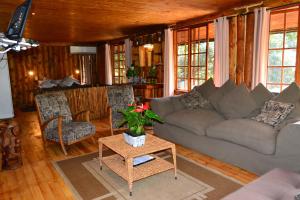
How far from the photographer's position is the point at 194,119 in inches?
148

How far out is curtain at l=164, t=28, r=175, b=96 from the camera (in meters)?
5.81

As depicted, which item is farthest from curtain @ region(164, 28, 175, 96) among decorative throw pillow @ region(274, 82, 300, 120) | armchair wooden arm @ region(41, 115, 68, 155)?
armchair wooden arm @ region(41, 115, 68, 155)

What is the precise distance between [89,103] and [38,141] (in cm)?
167

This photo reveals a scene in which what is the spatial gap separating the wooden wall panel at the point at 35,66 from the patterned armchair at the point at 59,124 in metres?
4.72

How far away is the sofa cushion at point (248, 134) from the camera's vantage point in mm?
2787

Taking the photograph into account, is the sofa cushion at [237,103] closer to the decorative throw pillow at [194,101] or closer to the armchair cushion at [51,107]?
the decorative throw pillow at [194,101]

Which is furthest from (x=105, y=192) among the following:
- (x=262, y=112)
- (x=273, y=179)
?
(x=262, y=112)

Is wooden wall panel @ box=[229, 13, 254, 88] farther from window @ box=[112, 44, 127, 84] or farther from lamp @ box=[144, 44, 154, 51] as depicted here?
window @ box=[112, 44, 127, 84]

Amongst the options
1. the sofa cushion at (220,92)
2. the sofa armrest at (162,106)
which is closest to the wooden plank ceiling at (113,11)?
the sofa cushion at (220,92)

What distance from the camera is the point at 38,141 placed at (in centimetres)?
446

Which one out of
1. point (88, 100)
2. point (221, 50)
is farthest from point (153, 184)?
point (88, 100)

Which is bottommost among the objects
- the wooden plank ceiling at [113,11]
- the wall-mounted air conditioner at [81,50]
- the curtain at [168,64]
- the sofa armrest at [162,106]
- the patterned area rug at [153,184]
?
the patterned area rug at [153,184]

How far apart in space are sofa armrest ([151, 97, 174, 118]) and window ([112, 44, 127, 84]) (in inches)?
167

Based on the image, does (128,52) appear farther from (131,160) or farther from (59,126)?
(131,160)
